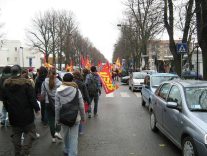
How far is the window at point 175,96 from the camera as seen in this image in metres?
7.01

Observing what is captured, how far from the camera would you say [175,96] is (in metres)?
7.42

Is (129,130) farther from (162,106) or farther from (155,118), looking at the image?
(162,106)

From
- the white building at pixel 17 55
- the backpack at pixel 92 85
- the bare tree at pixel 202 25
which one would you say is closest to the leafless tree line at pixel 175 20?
the bare tree at pixel 202 25

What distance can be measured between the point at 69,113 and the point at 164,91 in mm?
3133

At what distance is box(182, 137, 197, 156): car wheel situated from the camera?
561cm

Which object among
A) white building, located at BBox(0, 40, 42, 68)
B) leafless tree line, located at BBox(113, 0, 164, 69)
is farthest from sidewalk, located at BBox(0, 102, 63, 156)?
white building, located at BBox(0, 40, 42, 68)

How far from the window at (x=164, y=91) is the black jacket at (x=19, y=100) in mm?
3247

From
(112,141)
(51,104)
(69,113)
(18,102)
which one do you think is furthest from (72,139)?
(112,141)

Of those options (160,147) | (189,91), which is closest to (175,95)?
(189,91)

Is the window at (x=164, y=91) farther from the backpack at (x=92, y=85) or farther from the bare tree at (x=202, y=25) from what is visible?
the bare tree at (x=202, y=25)

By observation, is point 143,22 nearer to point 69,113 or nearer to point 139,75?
point 139,75

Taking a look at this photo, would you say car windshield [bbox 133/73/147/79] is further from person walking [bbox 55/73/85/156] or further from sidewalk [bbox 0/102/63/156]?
person walking [bbox 55/73/85/156]

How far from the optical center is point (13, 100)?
6.23 meters

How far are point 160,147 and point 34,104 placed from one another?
286 centimetres
